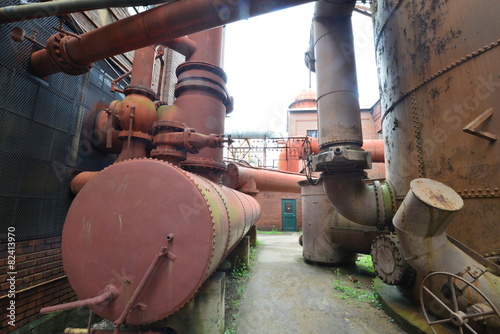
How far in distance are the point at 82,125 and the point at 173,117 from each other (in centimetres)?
224

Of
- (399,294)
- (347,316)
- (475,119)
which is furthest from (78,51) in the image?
(399,294)

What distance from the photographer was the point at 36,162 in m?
3.47

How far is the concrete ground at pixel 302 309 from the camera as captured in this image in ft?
9.70

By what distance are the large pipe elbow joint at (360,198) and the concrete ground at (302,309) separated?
135cm

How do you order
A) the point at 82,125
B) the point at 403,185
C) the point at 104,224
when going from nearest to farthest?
the point at 104,224, the point at 403,185, the point at 82,125

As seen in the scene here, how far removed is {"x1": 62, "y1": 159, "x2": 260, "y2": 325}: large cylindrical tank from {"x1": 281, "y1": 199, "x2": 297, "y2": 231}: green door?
44.3 ft

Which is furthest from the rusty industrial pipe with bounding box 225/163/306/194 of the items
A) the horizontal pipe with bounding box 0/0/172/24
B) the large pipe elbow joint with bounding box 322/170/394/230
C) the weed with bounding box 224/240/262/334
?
the horizontal pipe with bounding box 0/0/172/24

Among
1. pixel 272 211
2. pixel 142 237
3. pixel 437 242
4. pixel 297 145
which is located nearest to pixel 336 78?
pixel 437 242

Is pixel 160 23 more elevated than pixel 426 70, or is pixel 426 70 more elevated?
pixel 160 23

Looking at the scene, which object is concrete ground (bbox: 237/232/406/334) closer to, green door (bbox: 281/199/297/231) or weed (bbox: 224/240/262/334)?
weed (bbox: 224/240/262/334)

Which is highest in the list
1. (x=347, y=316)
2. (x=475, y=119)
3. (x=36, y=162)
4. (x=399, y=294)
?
(x=475, y=119)

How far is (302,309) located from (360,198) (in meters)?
1.96

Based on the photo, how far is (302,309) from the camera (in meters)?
3.50

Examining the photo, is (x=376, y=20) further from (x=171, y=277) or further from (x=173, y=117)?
(x=171, y=277)
